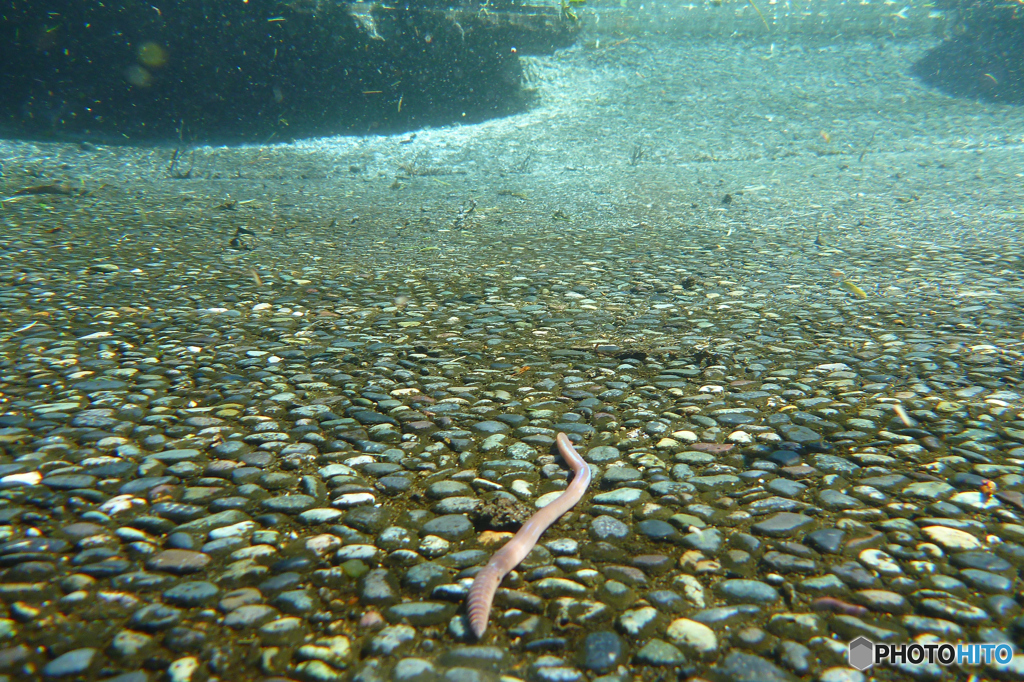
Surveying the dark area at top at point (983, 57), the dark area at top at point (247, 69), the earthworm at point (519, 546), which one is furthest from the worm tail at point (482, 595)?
the dark area at top at point (983, 57)

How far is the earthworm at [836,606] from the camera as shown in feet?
5.31

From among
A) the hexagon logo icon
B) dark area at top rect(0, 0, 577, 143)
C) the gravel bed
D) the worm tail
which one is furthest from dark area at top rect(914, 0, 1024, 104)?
the worm tail

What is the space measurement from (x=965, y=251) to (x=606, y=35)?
34.9ft

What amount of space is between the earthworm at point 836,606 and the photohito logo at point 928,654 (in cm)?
10

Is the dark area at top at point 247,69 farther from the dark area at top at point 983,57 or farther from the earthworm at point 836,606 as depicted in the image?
the earthworm at point 836,606

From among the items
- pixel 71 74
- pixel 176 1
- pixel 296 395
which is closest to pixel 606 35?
pixel 176 1

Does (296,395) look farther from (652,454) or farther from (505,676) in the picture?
(505,676)

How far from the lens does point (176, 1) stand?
9.69 meters

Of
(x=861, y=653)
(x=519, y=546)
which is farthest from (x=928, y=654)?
(x=519, y=546)

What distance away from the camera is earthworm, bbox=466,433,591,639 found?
1.62 meters

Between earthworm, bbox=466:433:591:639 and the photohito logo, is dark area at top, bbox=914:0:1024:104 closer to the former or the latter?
earthworm, bbox=466:433:591:639

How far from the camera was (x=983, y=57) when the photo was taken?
40.5 ft

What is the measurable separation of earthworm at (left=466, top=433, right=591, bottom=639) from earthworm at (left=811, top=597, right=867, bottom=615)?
79 cm

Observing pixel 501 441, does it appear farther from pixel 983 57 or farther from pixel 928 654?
pixel 983 57
